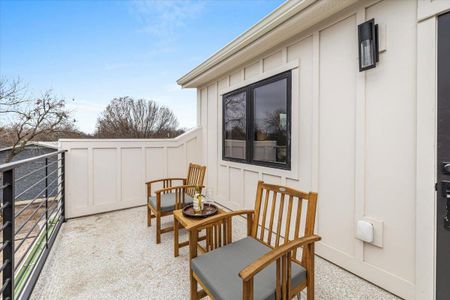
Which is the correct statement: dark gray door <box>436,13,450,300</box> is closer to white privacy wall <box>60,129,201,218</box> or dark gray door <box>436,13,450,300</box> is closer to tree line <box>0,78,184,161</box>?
white privacy wall <box>60,129,201,218</box>

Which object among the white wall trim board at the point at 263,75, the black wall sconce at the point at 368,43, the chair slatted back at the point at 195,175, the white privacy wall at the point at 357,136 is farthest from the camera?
the chair slatted back at the point at 195,175

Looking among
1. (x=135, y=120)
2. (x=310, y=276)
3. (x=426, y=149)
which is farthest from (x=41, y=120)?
(x=426, y=149)

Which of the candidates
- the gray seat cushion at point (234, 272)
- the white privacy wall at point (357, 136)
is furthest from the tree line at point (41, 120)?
the gray seat cushion at point (234, 272)

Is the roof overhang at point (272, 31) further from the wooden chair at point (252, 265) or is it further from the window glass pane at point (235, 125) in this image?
the wooden chair at point (252, 265)

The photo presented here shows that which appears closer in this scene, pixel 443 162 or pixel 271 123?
pixel 443 162

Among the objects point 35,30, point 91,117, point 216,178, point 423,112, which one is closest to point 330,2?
point 423,112

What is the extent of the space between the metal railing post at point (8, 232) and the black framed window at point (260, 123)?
95.7 inches

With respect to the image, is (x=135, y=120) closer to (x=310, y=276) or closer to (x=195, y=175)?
(x=195, y=175)

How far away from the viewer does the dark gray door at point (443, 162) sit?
4.33 feet

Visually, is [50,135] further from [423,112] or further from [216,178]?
[423,112]

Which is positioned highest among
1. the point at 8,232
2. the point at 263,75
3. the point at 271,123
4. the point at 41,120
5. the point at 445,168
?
the point at 263,75

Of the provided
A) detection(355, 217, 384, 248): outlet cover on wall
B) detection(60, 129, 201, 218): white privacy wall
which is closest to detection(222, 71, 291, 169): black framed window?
detection(355, 217, 384, 248): outlet cover on wall

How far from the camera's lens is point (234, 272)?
121cm

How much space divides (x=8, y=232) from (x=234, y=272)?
1.51 meters
